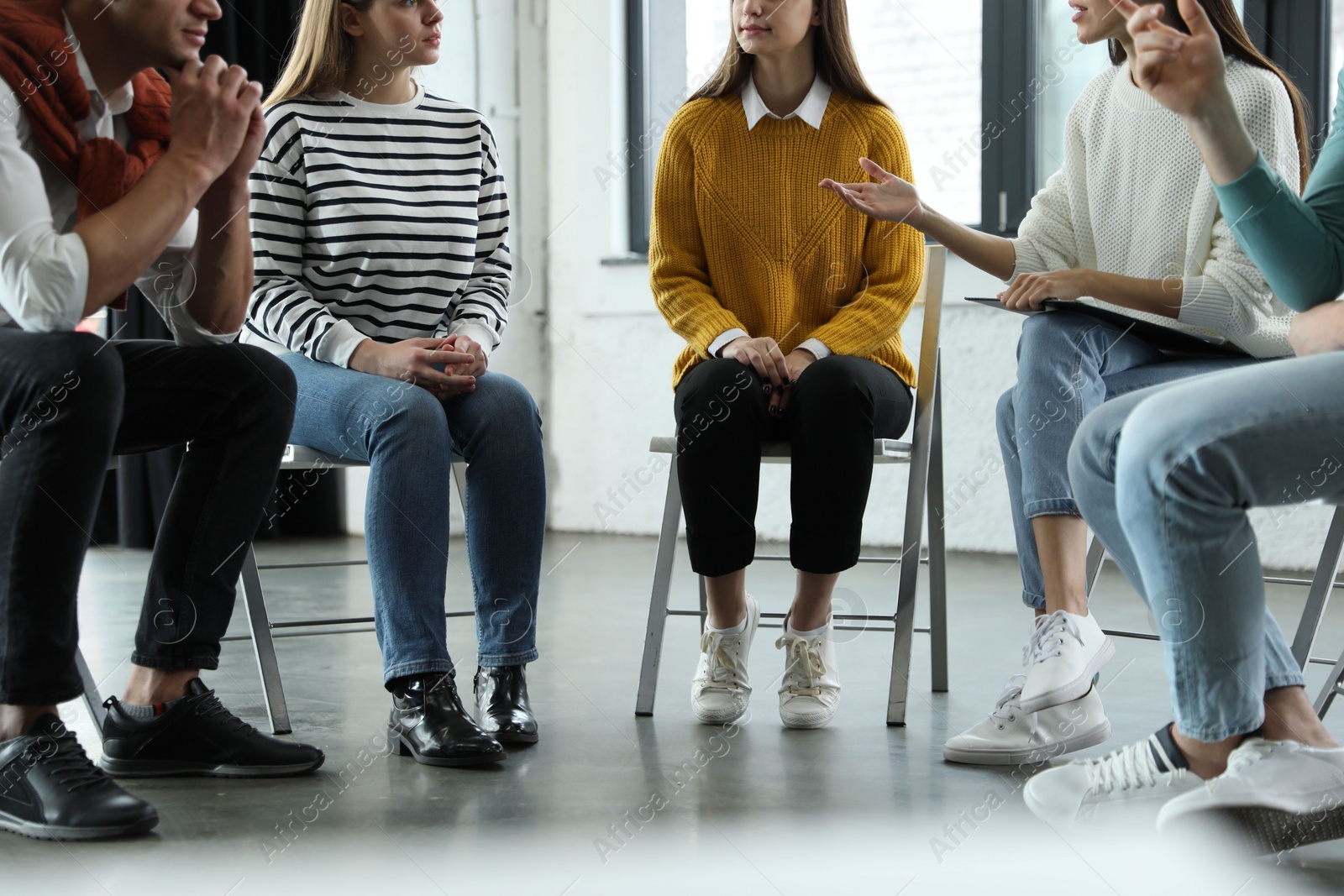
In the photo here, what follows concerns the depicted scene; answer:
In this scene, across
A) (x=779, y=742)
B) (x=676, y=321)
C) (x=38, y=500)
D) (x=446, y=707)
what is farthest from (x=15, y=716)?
(x=676, y=321)

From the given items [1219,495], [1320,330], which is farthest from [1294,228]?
[1219,495]

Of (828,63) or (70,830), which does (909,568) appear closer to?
(828,63)

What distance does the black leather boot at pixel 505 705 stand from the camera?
1.59 meters

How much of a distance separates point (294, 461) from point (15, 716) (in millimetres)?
519

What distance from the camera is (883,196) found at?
1652mm

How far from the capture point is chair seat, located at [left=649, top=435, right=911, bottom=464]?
1.69 m

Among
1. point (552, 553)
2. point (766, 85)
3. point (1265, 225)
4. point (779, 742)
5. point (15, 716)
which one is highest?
point (766, 85)

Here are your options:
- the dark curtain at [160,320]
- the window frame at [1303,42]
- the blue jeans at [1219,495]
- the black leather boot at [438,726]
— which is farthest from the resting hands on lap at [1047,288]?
the dark curtain at [160,320]

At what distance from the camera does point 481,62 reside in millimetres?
4160

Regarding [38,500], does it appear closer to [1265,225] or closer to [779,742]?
[779,742]

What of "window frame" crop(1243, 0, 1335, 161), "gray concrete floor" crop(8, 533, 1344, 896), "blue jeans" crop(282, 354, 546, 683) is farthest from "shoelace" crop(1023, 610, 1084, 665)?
"window frame" crop(1243, 0, 1335, 161)

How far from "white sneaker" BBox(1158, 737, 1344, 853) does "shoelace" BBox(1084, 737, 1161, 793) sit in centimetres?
5

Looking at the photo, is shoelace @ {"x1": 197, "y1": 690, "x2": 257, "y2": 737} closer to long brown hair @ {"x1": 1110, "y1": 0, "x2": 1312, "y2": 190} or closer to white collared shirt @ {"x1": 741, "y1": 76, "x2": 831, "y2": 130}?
white collared shirt @ {"x1": 741, "y1": 76, "x2": 831, "y2": 130}

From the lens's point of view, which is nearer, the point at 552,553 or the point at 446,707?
the point at 446,707
